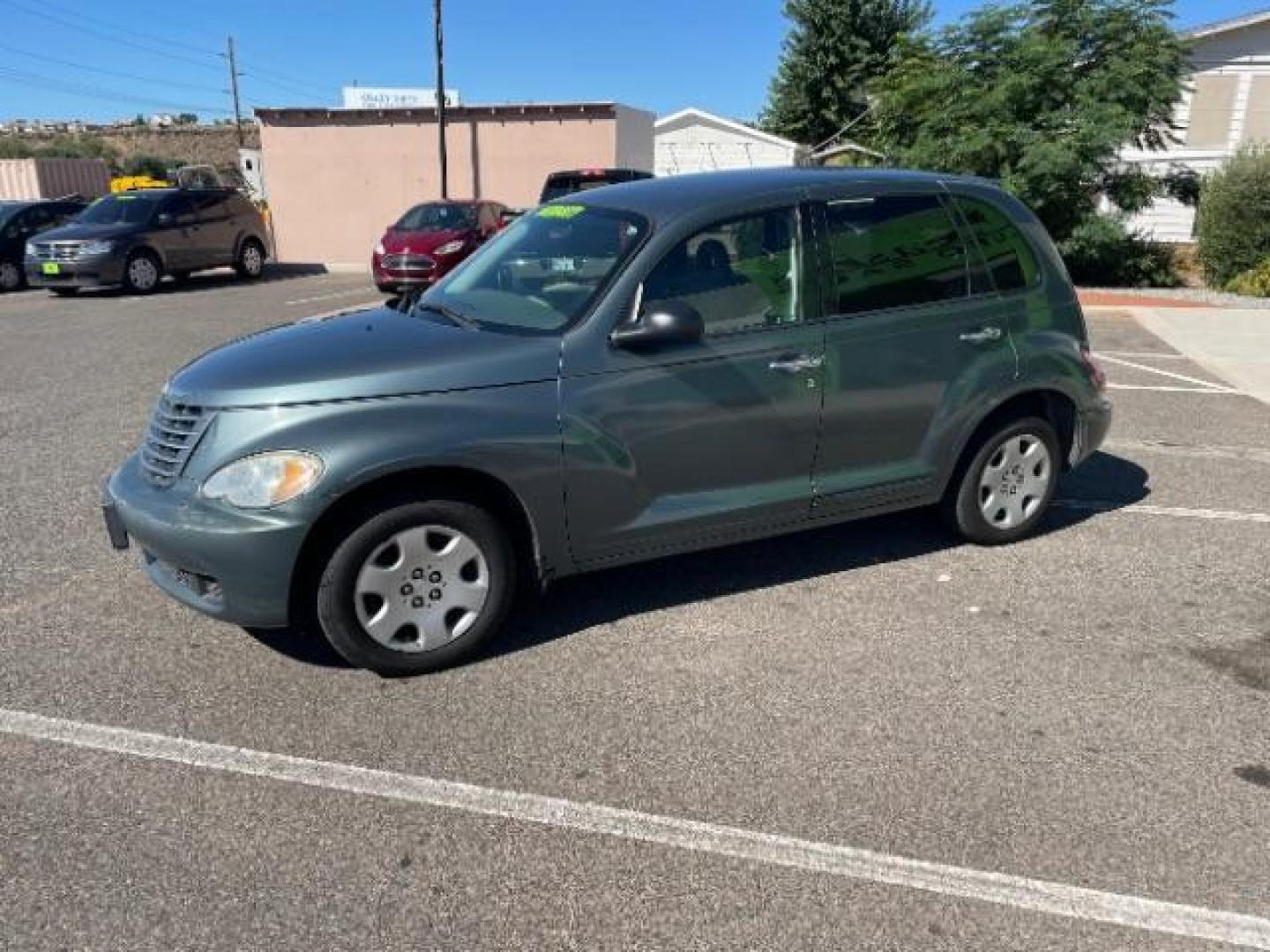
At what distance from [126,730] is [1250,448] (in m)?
6.96

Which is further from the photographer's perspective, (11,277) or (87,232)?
(11,277)

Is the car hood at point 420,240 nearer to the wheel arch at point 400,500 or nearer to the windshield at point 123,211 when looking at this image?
the windshield at point 123,211

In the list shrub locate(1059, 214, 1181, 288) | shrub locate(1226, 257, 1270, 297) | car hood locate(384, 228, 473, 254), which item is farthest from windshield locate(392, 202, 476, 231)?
shrub locate(1226, 257, 1270, 297)

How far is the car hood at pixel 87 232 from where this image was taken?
15680mm

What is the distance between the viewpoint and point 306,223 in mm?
24531

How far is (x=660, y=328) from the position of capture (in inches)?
142

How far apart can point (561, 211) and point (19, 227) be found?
17310 millimetres

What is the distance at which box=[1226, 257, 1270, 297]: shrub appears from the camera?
1584cm

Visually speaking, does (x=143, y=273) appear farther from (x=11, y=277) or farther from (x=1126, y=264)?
(x=1126, y=264)

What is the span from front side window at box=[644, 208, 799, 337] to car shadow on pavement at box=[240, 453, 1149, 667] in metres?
1.18

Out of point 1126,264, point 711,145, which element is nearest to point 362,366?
point 1126,264

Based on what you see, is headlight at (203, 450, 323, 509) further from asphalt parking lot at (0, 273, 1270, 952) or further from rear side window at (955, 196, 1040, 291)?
rear side window at (955, 196, 1040, 291)

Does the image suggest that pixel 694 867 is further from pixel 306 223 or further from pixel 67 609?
pixel 306 223

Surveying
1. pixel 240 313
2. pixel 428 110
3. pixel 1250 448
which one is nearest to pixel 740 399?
pixel 1250 448
